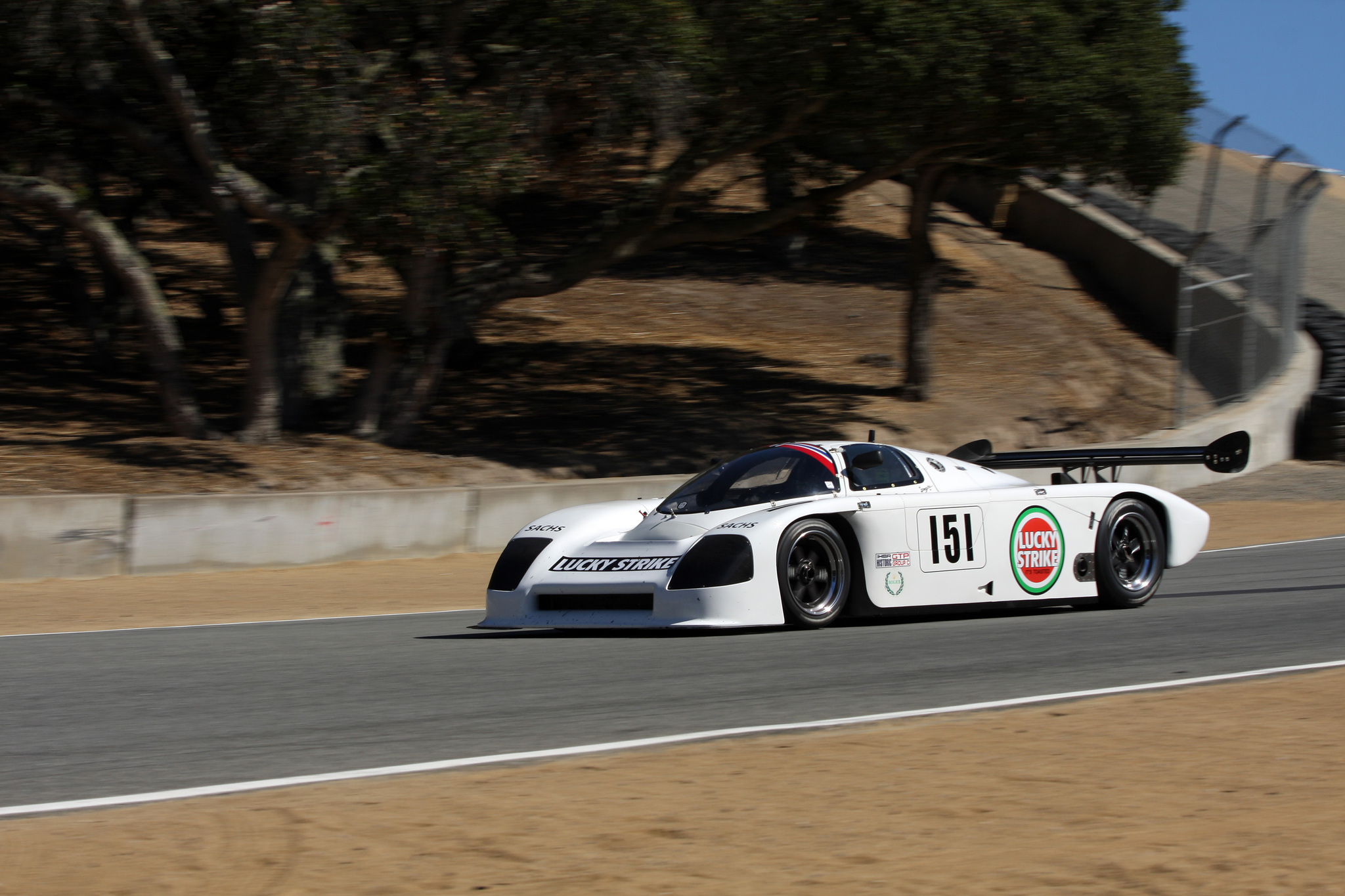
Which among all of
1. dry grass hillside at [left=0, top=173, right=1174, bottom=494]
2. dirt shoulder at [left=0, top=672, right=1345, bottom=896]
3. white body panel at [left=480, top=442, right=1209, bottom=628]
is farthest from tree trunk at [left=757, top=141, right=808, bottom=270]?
dirt shoulder at [left=0, top=672, right=1345, bottom=896]

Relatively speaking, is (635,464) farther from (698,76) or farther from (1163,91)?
(1163,91)

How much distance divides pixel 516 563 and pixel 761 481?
1.62 m

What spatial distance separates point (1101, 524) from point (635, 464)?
10.7 m

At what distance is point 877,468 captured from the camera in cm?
898

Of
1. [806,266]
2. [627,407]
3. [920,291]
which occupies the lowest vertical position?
[627,407]

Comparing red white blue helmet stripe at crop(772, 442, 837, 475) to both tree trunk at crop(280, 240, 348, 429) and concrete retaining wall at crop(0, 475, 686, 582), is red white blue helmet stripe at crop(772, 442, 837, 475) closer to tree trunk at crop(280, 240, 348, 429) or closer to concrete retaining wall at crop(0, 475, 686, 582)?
concrete retaining wall at crop(0, 475, 686, 582)

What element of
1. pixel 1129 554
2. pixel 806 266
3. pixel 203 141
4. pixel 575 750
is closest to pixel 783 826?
pixel 575 750

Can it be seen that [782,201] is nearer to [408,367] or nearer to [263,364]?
[408,367]

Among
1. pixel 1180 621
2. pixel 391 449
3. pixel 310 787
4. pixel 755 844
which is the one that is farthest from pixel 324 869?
pixel 391 449

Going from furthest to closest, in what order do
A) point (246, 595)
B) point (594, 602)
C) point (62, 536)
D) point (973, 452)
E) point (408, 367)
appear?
point (408, 367) < point (62, 536) < point (246, 595) < point (973, 452) < point (594, 602)

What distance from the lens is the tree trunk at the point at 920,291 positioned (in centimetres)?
2433

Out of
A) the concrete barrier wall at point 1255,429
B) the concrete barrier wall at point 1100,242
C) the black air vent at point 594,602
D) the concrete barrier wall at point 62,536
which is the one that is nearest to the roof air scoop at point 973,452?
the black air vent at point 594,602

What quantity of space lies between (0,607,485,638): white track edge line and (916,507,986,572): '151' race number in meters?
3.59

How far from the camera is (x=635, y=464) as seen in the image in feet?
65.0
